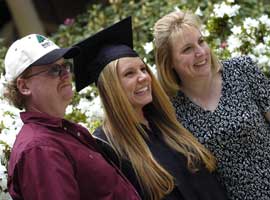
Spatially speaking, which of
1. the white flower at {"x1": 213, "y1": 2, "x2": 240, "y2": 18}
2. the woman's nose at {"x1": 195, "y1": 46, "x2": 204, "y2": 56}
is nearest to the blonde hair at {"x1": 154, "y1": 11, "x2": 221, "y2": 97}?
the woman's nose at {"x1": 195, "y1": 46, "x2": 204, "y2": 56}

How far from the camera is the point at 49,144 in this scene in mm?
2412

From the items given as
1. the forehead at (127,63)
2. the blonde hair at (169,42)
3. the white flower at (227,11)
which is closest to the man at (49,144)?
the forehead at (127,63)

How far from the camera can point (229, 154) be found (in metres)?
3.29

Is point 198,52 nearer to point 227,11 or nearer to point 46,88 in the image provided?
point 46,88

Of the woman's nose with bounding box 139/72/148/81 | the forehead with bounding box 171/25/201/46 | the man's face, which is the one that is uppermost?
the man's face

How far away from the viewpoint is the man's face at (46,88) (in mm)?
2576

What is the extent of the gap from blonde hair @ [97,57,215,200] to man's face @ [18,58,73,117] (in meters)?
0.49

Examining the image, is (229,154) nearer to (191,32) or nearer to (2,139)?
(191,32)

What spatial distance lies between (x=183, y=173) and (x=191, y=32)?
0.72 meters

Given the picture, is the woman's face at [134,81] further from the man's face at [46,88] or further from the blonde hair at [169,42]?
the man's face at [46,88]

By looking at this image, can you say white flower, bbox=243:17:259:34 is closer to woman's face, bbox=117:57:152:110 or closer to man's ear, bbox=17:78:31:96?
woman's face, bbox=117:57:152:110

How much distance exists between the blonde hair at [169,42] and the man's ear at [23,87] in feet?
3.23

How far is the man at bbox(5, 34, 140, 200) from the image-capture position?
234 cm

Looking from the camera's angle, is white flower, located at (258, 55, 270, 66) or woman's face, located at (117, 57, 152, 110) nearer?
woman's face, located at (117, 57, 152, 110)
